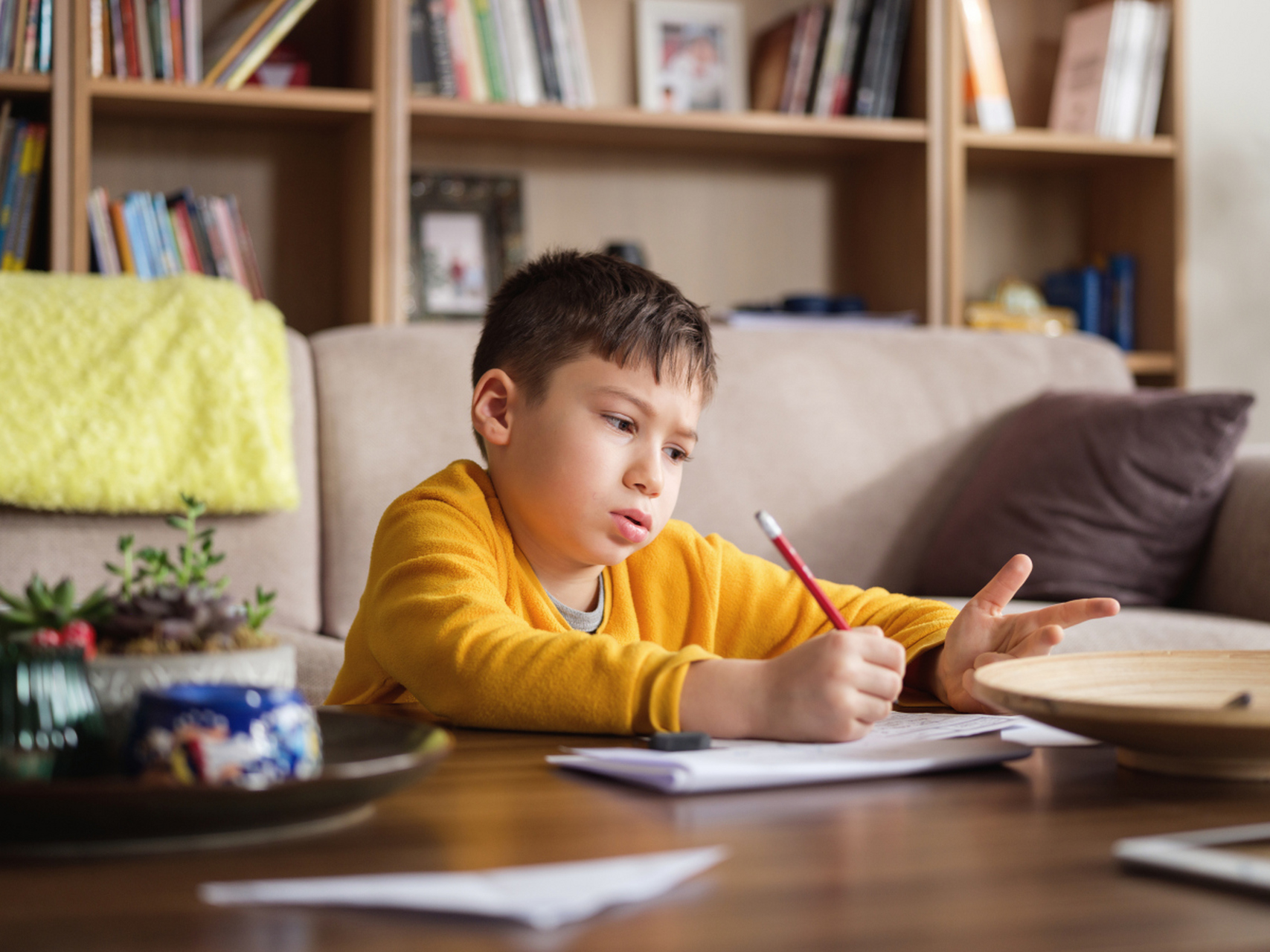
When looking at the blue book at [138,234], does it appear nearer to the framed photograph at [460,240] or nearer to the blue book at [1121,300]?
the framed photograph at [460,240]

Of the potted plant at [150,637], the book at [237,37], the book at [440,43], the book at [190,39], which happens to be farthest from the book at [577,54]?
the potted plant at [150,637]

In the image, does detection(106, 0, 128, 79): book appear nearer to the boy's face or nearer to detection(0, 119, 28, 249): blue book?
detection(0, 119, 28, 249): blue book

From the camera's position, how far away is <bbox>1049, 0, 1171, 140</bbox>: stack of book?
9.88 ft

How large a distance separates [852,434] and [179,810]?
6.03 feet

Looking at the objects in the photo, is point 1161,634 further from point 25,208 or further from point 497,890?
point 25,208

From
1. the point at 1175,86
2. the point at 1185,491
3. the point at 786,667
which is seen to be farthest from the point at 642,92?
the point at 786,667

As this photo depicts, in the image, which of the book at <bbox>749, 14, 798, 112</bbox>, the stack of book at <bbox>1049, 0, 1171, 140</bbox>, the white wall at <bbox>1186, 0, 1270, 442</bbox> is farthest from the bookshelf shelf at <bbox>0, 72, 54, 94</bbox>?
the white wall at <bbox>1186, 0, 1270, 442</bbox>

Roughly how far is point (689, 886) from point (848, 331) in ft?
6.52

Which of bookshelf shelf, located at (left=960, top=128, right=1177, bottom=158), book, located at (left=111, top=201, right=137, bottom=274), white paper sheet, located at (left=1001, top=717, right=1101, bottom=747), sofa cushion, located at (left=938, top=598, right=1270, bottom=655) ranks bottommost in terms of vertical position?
sofa cushion, located at (left=938, top=598, right=1270, bottom=655)

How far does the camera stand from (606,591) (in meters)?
1.19

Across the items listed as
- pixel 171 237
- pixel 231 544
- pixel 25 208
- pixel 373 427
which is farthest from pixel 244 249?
pixel 231 544

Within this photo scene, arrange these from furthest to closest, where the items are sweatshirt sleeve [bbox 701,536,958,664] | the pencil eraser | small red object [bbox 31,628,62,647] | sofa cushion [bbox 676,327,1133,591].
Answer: sofa cushion [bbox 676,327,1133,591]
sweatshirt sleeve [bbox 701,536,958,664]
the pencil eraser
small red object [bbox 31,628,62,647]

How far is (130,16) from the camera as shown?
249 centimetres

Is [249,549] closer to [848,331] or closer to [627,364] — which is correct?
[627,364]
